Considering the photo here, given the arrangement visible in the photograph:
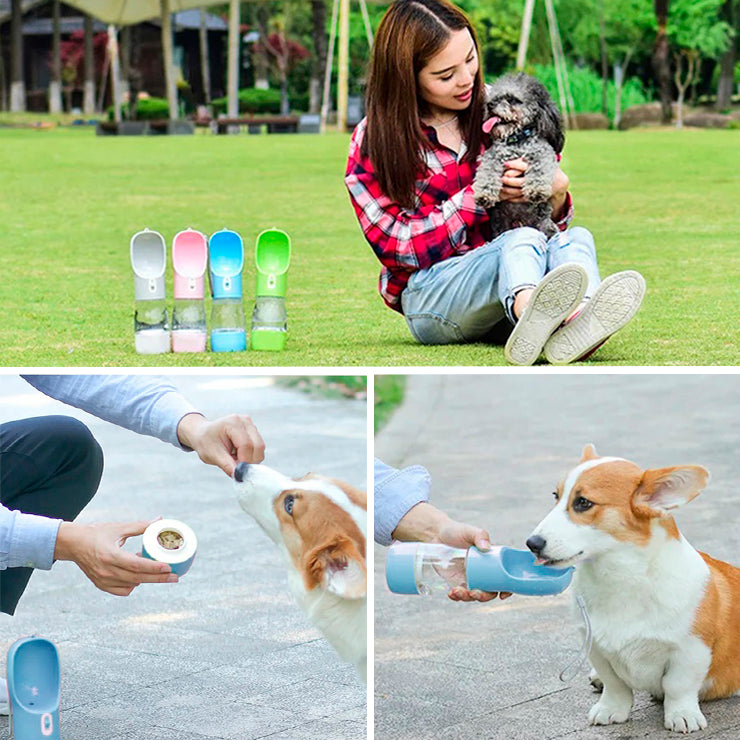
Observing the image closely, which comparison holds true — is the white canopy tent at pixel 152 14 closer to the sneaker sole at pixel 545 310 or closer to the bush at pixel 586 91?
the bush at pixel 586 91

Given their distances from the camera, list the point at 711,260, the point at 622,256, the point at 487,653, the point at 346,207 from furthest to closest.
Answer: the point at 346,207, the point at 622,256, the point at 711,260, the point at 487,653

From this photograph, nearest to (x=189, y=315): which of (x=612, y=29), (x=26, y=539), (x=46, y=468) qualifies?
(x=46, y=468)

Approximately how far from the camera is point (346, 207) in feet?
43.9

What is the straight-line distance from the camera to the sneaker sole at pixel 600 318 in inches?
173

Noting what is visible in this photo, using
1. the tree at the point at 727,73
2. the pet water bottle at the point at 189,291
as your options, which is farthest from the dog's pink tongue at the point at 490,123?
the tree at the point at 727,73

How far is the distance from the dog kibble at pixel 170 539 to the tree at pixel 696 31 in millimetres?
39345

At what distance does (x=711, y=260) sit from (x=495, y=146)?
4.53 m

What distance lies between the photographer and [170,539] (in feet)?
9.36

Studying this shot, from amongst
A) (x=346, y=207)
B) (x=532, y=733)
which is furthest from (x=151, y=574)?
(x=346, y=207)

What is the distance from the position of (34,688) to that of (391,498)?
2.90 feet

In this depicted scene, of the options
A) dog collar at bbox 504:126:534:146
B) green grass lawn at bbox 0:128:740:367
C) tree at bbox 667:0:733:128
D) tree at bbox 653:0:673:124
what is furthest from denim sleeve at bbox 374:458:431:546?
tree at bbox 667:0:733:128

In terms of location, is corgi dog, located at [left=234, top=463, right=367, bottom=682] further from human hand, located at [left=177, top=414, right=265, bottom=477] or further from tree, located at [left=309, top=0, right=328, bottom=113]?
tree, located at [left=309, top=0, right=328, bottom=113]

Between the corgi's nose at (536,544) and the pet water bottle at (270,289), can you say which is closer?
the corgi's nose at (536,544)

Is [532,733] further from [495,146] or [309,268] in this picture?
[309,268]
